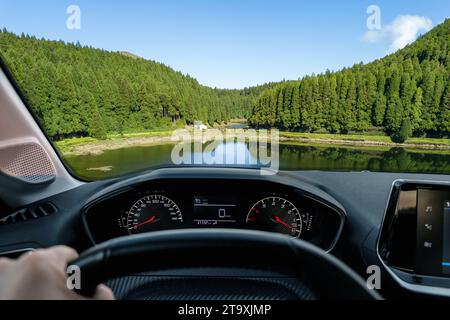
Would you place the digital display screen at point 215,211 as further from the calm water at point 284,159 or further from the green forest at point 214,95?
the green forest at point 214,95

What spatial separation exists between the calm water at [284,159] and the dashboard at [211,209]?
0.35m

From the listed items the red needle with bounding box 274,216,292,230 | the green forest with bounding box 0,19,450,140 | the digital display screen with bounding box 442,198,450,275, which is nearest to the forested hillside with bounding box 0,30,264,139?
the green forest with bounding box 0,19,450,140

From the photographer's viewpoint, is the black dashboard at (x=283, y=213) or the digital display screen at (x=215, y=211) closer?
the black dashboard at (x=283, y=213)

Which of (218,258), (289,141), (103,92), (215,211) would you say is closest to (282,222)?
(215,211)

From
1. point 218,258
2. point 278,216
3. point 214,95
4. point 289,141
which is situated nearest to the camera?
point 218,258

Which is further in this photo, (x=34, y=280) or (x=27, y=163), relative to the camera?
(x=27, y=163)

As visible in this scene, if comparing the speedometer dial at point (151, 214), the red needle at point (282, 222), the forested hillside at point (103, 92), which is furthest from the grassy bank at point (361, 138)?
the speedometer dial at point (151, 214)

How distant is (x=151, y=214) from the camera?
306 centimetres

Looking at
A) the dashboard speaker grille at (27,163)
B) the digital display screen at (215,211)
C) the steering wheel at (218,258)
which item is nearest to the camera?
the steering wheel at (218,258)

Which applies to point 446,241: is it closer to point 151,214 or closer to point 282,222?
point 282,222

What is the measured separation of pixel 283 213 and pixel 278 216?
49 mm

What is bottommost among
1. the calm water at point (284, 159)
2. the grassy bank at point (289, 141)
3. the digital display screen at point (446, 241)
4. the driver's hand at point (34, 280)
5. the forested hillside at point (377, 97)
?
the digital display screen at point (446, 241)

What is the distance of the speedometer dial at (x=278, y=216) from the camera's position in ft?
9.84

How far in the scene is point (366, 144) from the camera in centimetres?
330
